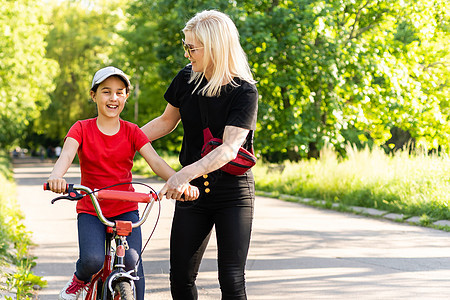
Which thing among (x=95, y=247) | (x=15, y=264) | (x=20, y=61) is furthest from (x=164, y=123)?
(x=20, y=61)

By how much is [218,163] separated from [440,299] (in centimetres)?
322

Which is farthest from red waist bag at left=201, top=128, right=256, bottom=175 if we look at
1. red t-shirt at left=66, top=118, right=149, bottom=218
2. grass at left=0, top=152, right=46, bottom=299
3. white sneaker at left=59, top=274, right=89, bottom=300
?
grass at left=0, top=152, right=46, bottom=299

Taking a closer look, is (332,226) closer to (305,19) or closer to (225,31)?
(225,31)

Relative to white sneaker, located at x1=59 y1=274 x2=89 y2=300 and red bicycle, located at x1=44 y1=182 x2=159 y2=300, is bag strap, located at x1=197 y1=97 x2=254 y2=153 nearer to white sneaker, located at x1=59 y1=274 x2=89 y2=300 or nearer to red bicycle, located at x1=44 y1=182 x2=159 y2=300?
red bicycle, located at x1=44 y1=182 x2=159 y2=300

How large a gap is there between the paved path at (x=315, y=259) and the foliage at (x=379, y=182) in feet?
2.63

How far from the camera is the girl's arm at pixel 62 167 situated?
10.8 feet

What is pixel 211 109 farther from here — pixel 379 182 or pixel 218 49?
pixel 379 182

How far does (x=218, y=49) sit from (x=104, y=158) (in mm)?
912

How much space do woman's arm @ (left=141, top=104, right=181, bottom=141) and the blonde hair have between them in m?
0.46

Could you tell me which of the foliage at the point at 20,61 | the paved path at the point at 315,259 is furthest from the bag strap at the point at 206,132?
the foliage at the point at 20,61

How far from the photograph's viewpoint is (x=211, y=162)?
3391mm

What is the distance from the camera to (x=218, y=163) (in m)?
3.40

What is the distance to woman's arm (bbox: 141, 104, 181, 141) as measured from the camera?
4055mm

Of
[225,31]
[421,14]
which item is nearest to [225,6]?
[421,14]
